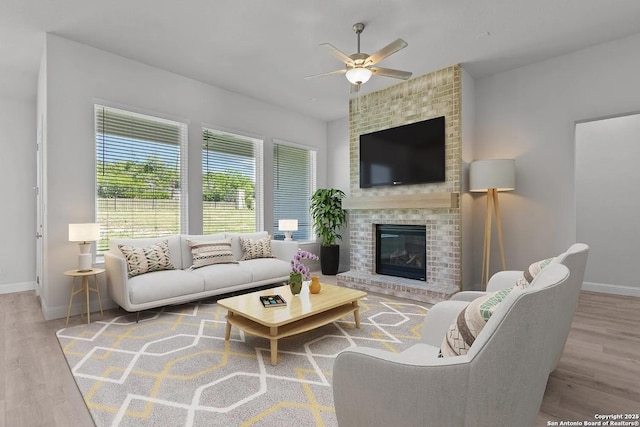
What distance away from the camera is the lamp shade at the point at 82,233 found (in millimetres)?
3273

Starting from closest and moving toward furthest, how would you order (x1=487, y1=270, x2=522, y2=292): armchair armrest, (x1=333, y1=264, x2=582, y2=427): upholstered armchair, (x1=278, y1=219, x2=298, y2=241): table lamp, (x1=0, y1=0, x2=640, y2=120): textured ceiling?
1. (x1=333, y1=264, x2=582, y2=427): upholstered armchair
2. (x1=487, y1=270, x2=522, y2=292): armchair armrest
3. (x1=0, y1=0, x2=640, y2=120): textured ceiling
4. (x1=278, y1=219, x2=298, y2=241): table lamp

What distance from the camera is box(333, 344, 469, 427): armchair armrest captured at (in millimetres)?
920

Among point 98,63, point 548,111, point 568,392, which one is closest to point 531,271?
point 568,392

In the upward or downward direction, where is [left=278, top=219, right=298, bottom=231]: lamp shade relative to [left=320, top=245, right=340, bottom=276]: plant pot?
upward

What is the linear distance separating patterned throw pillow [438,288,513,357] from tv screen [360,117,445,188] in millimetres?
3430

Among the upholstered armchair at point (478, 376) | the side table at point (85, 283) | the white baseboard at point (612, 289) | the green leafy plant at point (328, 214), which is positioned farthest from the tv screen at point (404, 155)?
the side table at point (85, 283)

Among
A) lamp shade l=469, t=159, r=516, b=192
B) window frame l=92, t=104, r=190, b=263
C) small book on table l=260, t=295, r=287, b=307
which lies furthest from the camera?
lamp shade l=469, t=159, r=516, b=192

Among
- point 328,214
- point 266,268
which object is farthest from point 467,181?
point 266,268

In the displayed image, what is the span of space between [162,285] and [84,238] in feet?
3.06

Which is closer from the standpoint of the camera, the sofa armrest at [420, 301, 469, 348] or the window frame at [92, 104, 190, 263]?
the sofa armrest at [420, 301, 469, 348]

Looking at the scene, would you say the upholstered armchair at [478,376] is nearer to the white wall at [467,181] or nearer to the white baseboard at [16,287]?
the white wall at [467,181]

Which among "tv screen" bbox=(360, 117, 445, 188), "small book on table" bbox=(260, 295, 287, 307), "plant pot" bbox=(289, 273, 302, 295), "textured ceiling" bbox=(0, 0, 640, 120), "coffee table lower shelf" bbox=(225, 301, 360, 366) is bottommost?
"coffee table lower shelf" bbox=(225, 301, 360, 366)

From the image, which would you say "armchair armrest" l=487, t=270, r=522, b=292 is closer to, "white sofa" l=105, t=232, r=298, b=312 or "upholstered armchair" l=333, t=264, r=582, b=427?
"upholstered armchair" l=333, t=264, r=582, b=427

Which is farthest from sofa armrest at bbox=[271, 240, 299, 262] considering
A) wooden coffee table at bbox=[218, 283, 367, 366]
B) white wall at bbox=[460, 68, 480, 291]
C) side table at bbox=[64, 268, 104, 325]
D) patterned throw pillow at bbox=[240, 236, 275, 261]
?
white wall at bbox=[460, 68, 480, 291]
